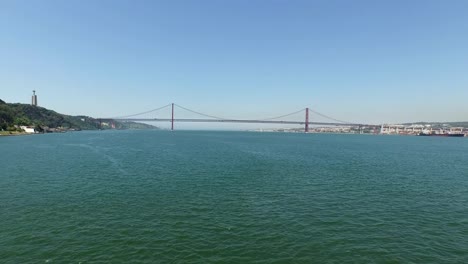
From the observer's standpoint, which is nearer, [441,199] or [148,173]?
[441,199]

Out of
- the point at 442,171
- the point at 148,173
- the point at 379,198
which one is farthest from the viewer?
the point at 442,171

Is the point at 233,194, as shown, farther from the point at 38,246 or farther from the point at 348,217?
the point at 38,246

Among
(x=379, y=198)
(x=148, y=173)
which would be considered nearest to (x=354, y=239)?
(x=379, y=198)

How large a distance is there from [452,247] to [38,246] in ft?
75.7

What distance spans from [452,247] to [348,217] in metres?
5.92

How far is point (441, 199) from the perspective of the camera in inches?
977

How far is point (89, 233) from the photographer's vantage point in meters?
15.9

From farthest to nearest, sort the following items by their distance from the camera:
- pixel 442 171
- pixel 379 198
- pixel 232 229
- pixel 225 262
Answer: pixel 442 171, pixel 379 198, pixel 232 229, pixel 225 262

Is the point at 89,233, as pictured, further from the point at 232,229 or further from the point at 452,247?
the point at 452,247

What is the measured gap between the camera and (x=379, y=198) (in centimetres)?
2444

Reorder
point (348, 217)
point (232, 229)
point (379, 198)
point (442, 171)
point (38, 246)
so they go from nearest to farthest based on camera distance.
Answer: point (38, 246) → point (232, 229) → point (348, 217) → point (379, 198) → point (442, 171)

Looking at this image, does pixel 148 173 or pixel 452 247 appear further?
pixel 148 173

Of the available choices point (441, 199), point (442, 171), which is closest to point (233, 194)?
point (441, 199)

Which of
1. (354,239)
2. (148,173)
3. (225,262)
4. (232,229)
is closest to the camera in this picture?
(225,262)
